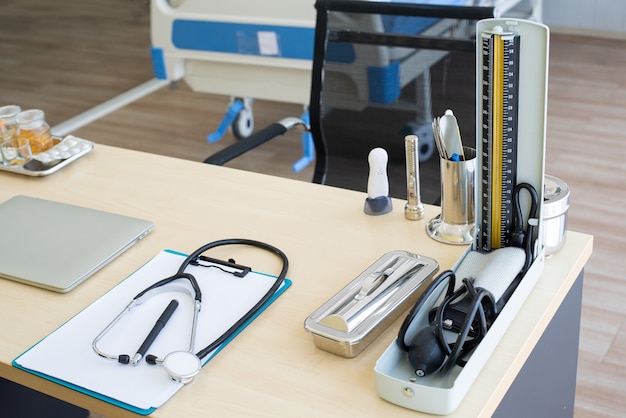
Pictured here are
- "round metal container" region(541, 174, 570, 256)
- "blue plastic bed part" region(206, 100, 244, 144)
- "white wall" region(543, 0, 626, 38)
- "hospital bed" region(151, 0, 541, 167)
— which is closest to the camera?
"round metal container" region(541, 174, 570, 256)

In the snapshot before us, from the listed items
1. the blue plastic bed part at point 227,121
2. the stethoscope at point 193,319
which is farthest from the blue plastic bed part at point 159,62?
the stethoscope at point 193,319

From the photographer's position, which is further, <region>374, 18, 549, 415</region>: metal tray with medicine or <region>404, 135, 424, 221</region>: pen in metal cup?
<region>404, 135, 424, 221</region>: pen in metal cup

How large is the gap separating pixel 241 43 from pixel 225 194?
164 centimetres

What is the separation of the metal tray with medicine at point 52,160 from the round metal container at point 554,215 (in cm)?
96

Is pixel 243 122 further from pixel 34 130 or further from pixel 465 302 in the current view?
pixel 465 302

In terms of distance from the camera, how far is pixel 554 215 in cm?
124

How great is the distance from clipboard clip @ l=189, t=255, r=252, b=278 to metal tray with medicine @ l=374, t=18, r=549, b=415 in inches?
12.2

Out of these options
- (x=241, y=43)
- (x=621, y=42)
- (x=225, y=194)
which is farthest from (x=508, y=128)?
(x=621, y=42)

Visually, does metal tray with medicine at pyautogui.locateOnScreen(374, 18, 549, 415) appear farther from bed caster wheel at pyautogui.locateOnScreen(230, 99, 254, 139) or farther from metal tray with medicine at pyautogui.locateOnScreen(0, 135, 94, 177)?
bed caster wheel at pyautogui.locateOnScreen(230, 99, 254, 139)

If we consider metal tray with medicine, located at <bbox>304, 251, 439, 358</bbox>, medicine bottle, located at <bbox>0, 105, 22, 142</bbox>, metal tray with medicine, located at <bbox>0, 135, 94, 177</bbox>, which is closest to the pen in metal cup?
metal tray with medicine, located at <bbox>304, 251, 439, 358</bbox>

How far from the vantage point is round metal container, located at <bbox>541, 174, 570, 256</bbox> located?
4.05 feet

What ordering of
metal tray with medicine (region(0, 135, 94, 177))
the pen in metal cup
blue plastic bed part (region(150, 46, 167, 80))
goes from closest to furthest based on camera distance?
the pen in metal cup < metal tray with medicine (region(0, 135, 94, 177)) < blue plastic bed part (region(150, 46, 167, 80))

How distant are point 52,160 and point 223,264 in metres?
0.57

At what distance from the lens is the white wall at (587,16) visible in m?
4.38
